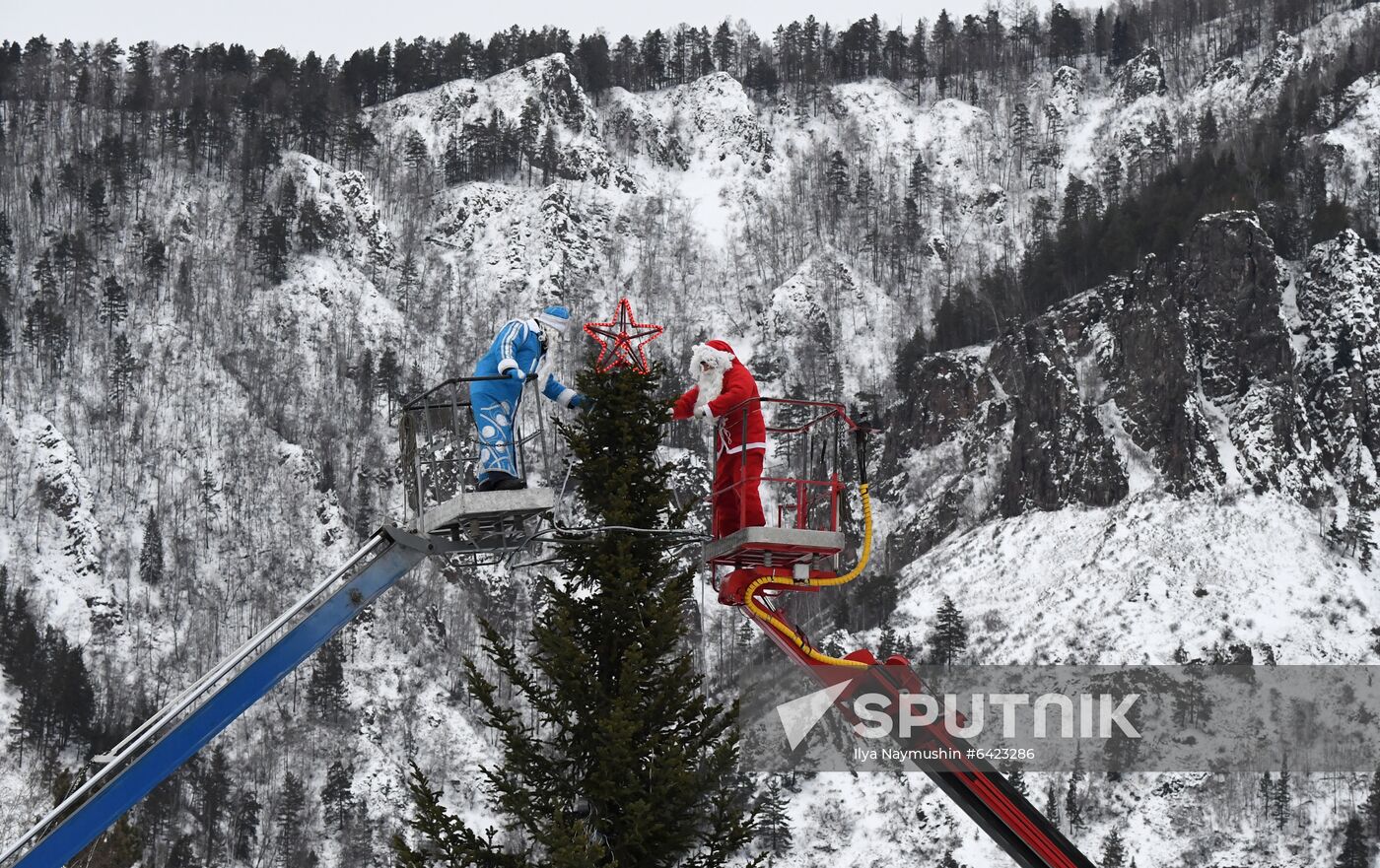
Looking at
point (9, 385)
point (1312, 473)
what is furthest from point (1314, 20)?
point (9, 385)

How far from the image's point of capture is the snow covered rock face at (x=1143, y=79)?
183625mm

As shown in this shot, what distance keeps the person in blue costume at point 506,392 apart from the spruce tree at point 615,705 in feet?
3.71

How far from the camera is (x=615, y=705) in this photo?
49.4 feet

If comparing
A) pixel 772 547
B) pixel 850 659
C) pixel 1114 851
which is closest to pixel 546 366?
pixel 772 547

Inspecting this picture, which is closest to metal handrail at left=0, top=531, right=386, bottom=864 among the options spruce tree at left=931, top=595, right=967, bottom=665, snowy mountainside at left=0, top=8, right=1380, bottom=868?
snowy mountainside at left=0, top=8, right=1380, bottom=868

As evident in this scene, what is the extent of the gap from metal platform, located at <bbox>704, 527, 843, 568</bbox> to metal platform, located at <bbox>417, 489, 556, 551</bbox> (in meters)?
1.74

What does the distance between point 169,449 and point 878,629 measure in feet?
215

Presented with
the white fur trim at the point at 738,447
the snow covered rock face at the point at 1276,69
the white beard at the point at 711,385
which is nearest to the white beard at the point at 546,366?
the white beard at the point at 711,385

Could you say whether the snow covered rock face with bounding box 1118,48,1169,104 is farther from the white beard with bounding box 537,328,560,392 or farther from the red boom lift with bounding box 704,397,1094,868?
the white beard with bounding box 537,328,560,392

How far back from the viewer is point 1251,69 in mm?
175125

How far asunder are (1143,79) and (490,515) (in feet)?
600

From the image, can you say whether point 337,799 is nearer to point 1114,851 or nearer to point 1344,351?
point 1114,851

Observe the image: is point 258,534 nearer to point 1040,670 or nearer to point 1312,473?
point 1040,670

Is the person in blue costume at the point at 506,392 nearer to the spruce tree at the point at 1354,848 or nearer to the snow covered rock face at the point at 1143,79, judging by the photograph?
the spruce tree at the point at 1354,848
